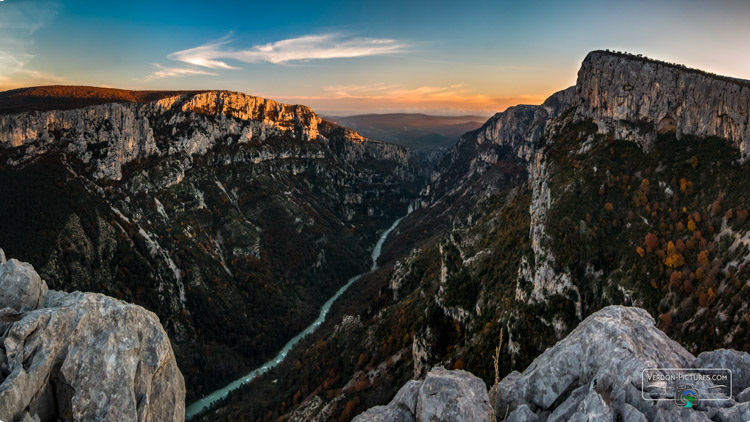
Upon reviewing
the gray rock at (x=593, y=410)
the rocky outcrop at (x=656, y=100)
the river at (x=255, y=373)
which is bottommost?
the river at (x=255, y=373)

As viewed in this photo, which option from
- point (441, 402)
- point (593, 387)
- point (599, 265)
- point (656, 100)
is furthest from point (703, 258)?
point (441, 402)

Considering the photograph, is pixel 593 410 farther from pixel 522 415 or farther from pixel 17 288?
pixel 17 288

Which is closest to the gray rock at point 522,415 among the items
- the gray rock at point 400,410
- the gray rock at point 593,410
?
the gray rock at point 593,410

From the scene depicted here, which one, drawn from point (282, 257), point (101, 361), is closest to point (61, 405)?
point (101, 361)

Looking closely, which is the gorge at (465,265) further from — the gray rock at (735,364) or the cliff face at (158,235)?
the cliff face at (158,235)

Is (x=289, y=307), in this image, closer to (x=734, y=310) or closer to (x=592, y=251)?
(x=592, y=251)

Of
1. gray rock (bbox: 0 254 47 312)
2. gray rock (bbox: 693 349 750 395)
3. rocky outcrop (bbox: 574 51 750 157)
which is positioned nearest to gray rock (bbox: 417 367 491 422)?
gray rock (bbox: 693 349 750 395)

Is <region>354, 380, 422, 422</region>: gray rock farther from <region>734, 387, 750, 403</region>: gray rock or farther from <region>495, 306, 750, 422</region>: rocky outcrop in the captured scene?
<region>734, 387, 750, 403</region>: gray rock
